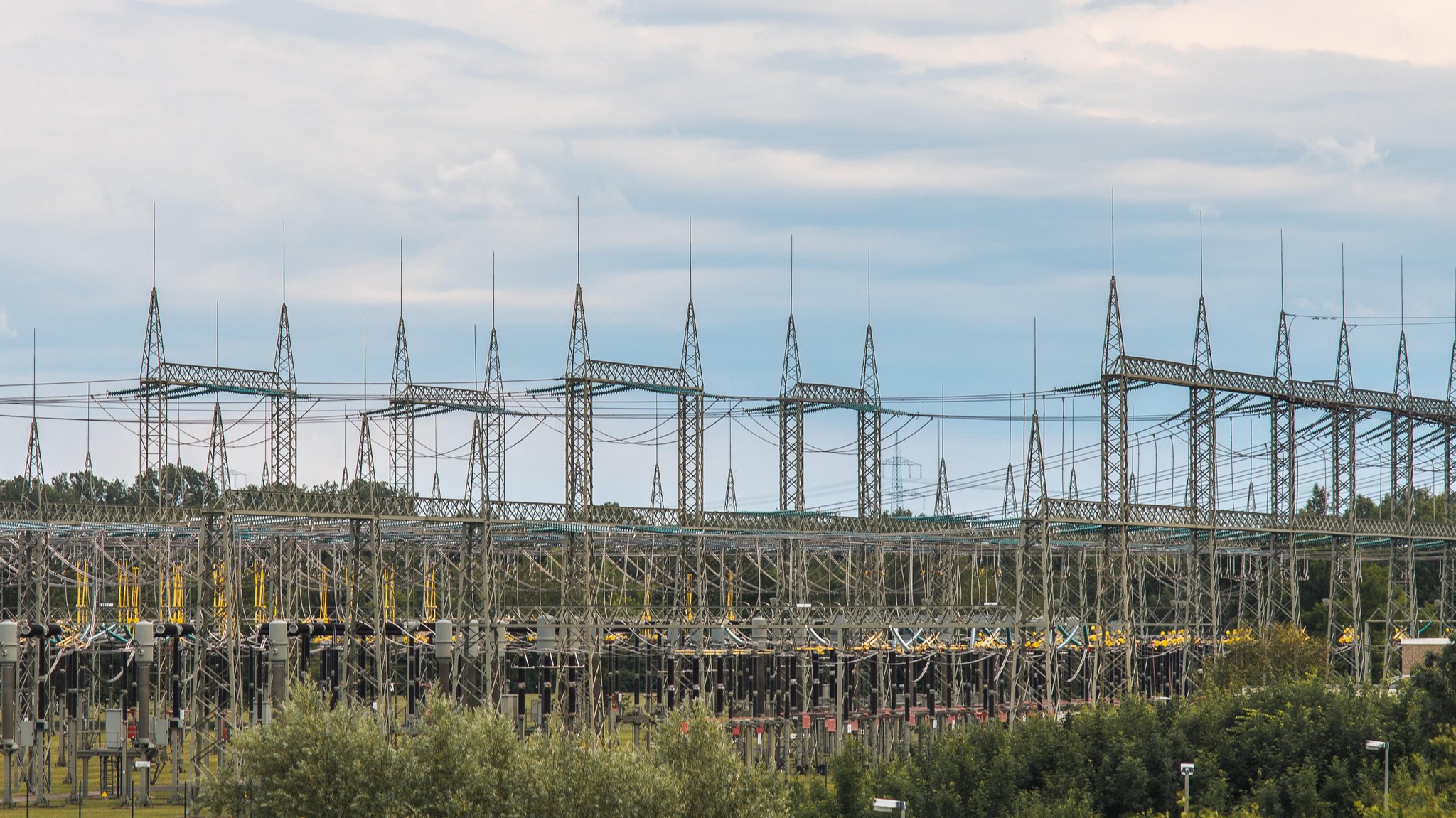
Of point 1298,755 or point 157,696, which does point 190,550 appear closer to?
point 157,696

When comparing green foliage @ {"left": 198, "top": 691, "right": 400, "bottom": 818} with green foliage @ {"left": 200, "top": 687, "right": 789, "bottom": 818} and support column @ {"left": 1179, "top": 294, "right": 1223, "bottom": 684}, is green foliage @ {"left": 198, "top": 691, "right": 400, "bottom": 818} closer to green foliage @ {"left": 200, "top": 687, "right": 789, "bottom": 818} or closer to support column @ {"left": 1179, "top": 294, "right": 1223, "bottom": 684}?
green foliage @ {"left": 200, "top": 687, "right": 789, "bottom": 818}

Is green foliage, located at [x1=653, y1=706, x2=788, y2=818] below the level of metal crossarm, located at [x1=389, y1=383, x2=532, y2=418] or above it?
below

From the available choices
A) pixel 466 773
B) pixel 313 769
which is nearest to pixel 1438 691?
pixel 466 773

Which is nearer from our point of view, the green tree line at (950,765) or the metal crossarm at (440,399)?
the green tree line at (950,765)

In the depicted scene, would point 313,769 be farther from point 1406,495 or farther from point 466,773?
point 1406,495

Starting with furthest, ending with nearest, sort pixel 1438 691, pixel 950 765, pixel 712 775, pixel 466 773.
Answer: pixel 950 765
pixel 1438 691
pixel 712 775
pixel 466 773

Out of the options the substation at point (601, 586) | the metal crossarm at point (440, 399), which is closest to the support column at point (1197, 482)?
the substation at point (601, 586)

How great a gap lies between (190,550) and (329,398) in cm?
990

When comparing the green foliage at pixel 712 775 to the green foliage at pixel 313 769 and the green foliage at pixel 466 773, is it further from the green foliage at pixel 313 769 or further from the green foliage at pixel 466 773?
the green foliage at pixel 313 769

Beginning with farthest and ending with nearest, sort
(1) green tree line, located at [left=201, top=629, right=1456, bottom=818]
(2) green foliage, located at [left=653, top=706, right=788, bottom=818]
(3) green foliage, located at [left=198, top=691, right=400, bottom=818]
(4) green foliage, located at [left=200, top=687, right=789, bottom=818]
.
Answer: (2) green foliage, located at [left=653, top=706, right=788, bottom=818]
(3) green foliage, located at [left=198, top=691, right=400, bottom=818]
(1) green tree line, located at [left=201, top=629, right=1456, bottom=818]
(4) green foliage, located at [left=200, top=687, right=789, bottom=818]

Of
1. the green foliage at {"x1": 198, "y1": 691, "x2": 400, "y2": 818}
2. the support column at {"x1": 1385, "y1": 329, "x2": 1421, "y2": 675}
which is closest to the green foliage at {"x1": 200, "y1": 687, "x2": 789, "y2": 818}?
the green foliage at {"x1": 198, "y1": 691, "x2": 400, "y2": 818}

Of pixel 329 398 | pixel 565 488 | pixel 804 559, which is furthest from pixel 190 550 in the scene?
pixel 804 559

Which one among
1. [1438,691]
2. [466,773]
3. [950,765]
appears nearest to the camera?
[466,773]

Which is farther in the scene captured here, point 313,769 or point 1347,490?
point 1347,490
